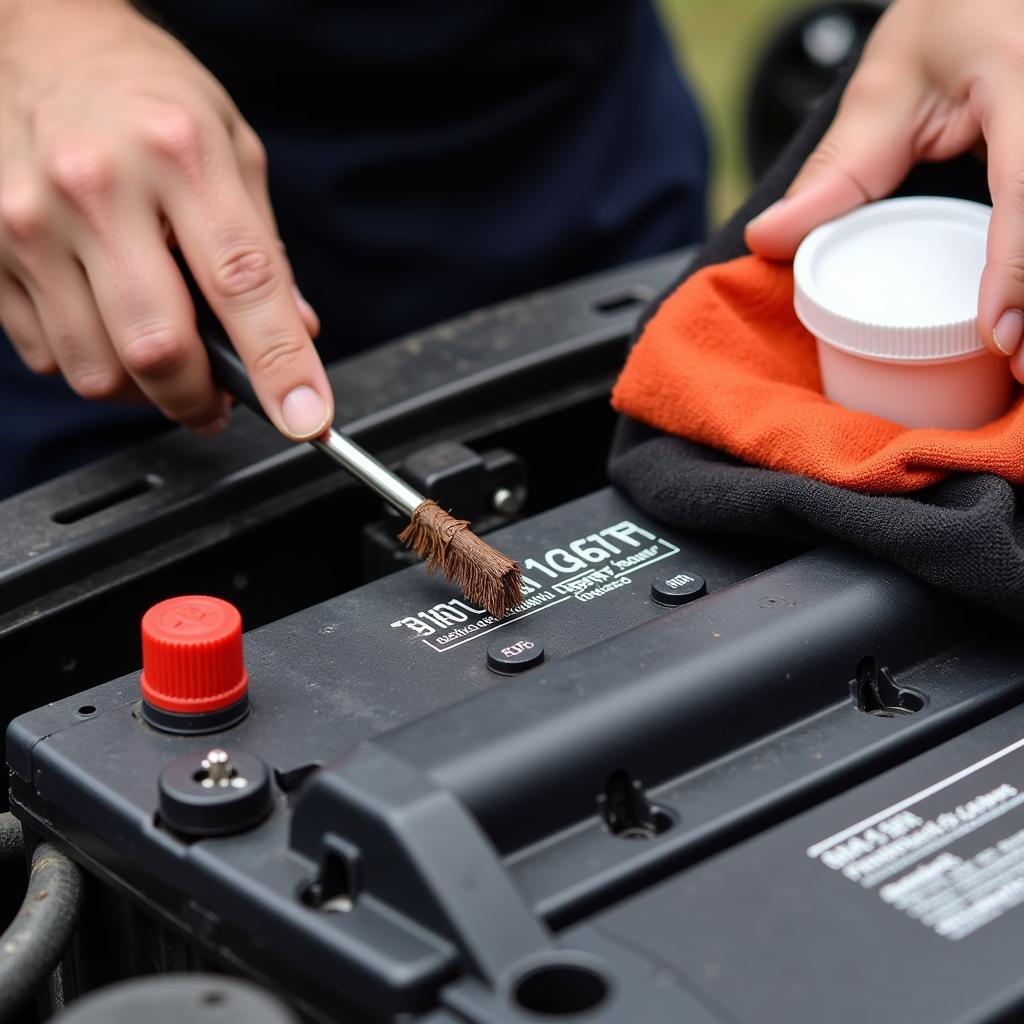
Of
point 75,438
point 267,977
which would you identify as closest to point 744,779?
point 267,977

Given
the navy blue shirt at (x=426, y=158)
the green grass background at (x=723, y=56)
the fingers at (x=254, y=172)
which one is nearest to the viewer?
the fingers at (x=254, y=172)

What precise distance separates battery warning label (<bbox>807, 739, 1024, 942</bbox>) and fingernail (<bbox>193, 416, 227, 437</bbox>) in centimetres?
51

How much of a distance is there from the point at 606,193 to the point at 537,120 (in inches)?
4.3

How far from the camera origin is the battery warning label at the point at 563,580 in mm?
764

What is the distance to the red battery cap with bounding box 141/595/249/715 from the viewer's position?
672 millimetres

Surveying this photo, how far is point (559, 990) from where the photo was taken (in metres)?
0.55

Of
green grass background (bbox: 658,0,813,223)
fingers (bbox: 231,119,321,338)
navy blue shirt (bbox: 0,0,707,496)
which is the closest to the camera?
fingers (bbox: 231,119,321,338)

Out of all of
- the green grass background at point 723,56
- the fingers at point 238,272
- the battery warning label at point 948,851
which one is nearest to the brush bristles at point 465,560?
the fingers at point 238,272

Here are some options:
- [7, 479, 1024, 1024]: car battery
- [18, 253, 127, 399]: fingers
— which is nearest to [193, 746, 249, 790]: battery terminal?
[7, 479, 1024, 1024]: car battery

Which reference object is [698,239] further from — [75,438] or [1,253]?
[1,253]

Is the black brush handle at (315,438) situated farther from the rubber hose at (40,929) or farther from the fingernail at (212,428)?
the rubber hose at (40,929)

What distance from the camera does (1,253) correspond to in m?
0.96

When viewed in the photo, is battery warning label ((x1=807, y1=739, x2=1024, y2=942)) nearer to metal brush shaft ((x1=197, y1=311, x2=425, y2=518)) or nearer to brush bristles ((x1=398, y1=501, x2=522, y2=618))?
brush bristles ((x1=398, y1=501, x2=522, y2=618))

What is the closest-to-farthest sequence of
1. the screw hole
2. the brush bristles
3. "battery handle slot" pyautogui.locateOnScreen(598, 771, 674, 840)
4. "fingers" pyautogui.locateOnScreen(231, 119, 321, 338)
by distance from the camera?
the screw hole, "battery handle slot" pyautogui.locateOnScreen(598, 771, 674, 840), the brush bristles, "fingers" pyautogui.locateOnScreen(231, 119, 321, 338)
